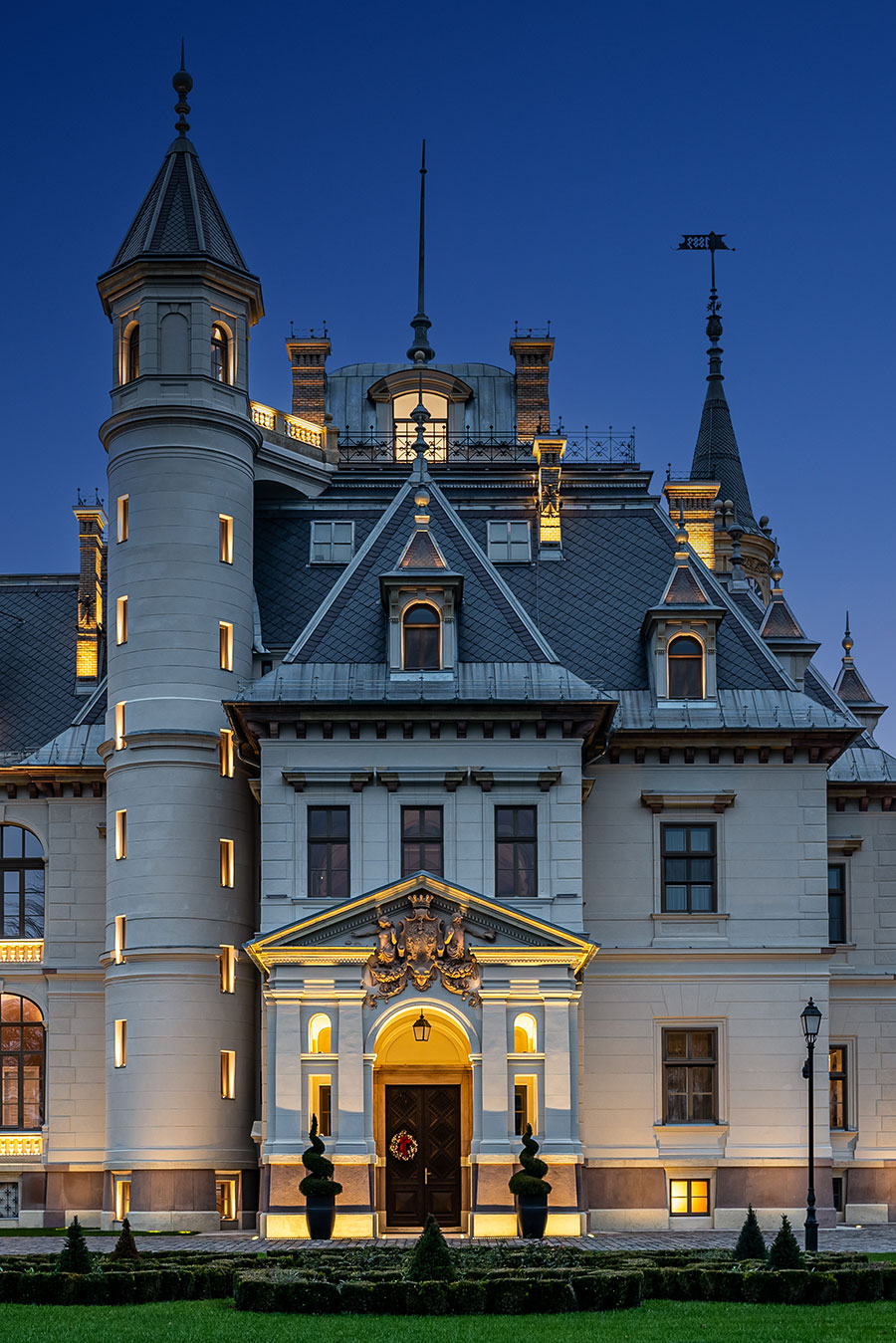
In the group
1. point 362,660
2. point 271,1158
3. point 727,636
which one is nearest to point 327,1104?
point 271,1158

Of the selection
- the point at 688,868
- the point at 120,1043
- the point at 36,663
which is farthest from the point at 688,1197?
the point at 36,663

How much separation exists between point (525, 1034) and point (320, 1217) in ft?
20.1

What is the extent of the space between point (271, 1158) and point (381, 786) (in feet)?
27.0

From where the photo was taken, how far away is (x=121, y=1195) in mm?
43562

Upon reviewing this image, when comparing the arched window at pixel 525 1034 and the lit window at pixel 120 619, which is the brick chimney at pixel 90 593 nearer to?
the lit window at pixel 120 619

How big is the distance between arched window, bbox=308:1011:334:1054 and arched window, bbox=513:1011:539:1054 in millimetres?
3851

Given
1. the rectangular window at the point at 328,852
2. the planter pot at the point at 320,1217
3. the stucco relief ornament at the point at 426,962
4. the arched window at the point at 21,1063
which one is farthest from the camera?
the arched window at the point at 21,1063

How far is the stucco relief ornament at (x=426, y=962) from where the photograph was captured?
40.0 metres

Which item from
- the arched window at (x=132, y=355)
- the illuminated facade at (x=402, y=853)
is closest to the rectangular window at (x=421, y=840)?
the illuminated facade at (x=402, y=853)

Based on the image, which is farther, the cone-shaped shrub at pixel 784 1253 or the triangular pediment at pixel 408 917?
the triangular pediment at pixel 408 917

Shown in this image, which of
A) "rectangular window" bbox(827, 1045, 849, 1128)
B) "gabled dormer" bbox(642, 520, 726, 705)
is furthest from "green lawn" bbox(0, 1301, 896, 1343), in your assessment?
"rectangular window" bbox(827, 1045, 849, 1128)

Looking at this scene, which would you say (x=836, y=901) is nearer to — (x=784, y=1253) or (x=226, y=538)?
(x=226, y=538)

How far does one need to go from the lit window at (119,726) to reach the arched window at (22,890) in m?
4.92

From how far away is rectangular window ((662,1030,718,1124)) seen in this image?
4400cm
